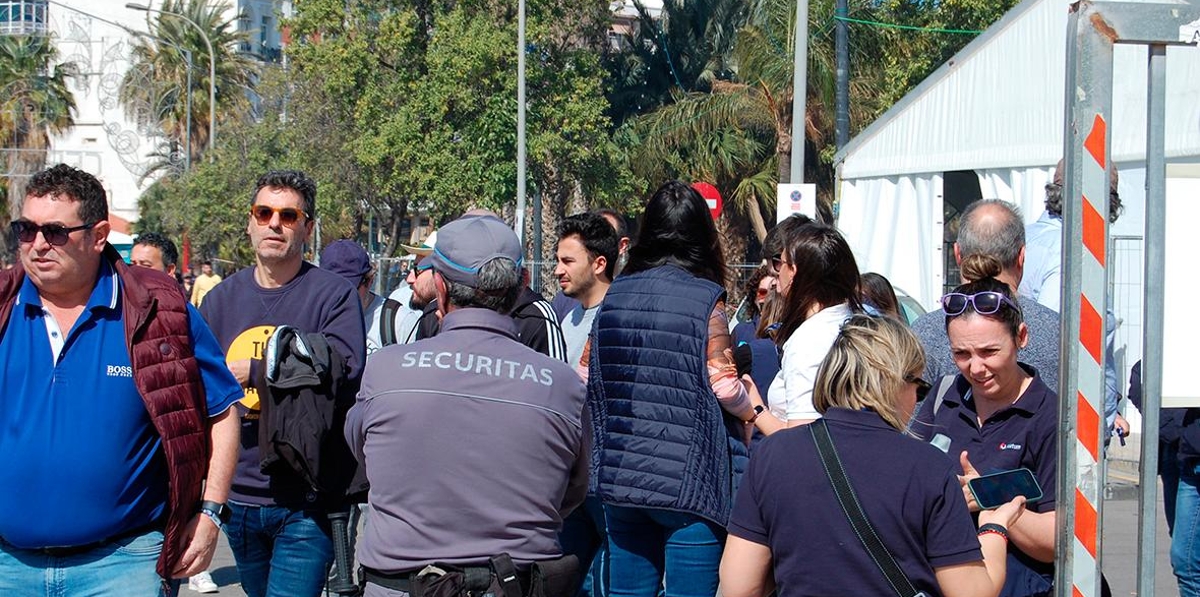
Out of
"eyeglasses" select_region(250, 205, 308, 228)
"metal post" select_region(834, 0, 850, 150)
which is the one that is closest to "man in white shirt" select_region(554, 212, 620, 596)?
"eyeglasses" select_region(250, 205, 308, 228)

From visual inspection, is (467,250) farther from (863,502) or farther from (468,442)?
(863,502)

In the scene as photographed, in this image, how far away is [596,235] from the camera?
6.11m

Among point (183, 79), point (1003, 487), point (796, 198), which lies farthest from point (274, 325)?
point (183, 79)

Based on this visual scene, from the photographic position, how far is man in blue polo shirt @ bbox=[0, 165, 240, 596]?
3.75m

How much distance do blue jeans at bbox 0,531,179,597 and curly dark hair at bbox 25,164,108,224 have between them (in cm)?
93

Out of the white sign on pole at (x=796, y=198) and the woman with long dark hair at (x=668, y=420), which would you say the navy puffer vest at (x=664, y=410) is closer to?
the woman with long dark hair at (x=668, y=420)

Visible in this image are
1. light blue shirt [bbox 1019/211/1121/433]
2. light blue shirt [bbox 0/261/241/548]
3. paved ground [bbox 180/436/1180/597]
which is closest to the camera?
light blue shirt [bbox 0/261/241/548]

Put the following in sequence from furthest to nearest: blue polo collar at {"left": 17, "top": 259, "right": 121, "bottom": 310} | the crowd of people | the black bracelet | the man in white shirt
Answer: the man in white shirt, blue polo collar at {"left": 17, "top": 259, "right": 121, "bottom": 310}, the black bracelet, the crowd of people

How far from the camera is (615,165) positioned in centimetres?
3117

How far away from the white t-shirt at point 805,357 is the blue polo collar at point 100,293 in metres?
2.13

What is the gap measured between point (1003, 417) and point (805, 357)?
0.83 metres

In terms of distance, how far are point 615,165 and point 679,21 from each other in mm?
8838

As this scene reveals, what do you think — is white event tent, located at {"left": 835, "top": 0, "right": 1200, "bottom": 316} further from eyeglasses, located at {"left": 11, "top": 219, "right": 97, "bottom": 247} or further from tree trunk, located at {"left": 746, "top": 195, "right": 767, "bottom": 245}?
tree trunk, located at {"left": 746, "top": 195, "right": 767, "bottom": 245}

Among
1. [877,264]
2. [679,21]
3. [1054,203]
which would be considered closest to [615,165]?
[679,21]
